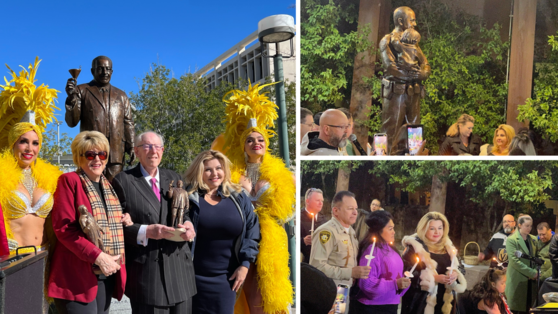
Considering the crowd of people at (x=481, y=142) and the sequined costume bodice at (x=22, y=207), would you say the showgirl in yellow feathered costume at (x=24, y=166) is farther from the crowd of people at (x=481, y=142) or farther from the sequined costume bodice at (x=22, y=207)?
the crowd of people at (x=481, y=142)

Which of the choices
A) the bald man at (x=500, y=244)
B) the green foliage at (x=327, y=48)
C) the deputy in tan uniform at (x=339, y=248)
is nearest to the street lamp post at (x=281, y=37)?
the green foliage at (x=327, y=48)

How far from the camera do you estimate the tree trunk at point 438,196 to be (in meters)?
5.00

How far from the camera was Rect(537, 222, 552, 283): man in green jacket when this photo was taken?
5.02 meters

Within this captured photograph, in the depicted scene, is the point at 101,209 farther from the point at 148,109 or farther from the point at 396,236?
the point at 148,109

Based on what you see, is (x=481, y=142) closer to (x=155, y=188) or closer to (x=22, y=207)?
Answer: (x=155, y=188)

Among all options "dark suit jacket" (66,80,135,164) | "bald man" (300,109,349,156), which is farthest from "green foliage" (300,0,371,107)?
"dark suit jacket" (66,80,135,164)

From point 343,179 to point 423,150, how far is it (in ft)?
2.73

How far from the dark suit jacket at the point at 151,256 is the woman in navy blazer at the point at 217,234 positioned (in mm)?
164

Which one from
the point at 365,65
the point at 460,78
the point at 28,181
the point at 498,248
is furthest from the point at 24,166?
the point at 498,248

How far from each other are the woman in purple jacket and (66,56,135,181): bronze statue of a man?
2449 mm

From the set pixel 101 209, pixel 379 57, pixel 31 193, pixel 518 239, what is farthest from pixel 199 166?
pixel 518 239

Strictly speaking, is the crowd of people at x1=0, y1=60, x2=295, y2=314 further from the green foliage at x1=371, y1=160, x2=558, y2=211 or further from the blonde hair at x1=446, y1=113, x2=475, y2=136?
the blonde hair at x1=446, y1=113, x2=475, y2=136

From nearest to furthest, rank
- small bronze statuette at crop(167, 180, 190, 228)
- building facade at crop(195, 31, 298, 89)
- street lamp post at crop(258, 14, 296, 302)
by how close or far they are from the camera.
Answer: small bronze statuette at crop(167, 180, 190, 228) < street lamp post at crop(258, 14, 296, 302) < building facade at crop(195, 31, 298, 89)

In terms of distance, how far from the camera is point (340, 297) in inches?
193
